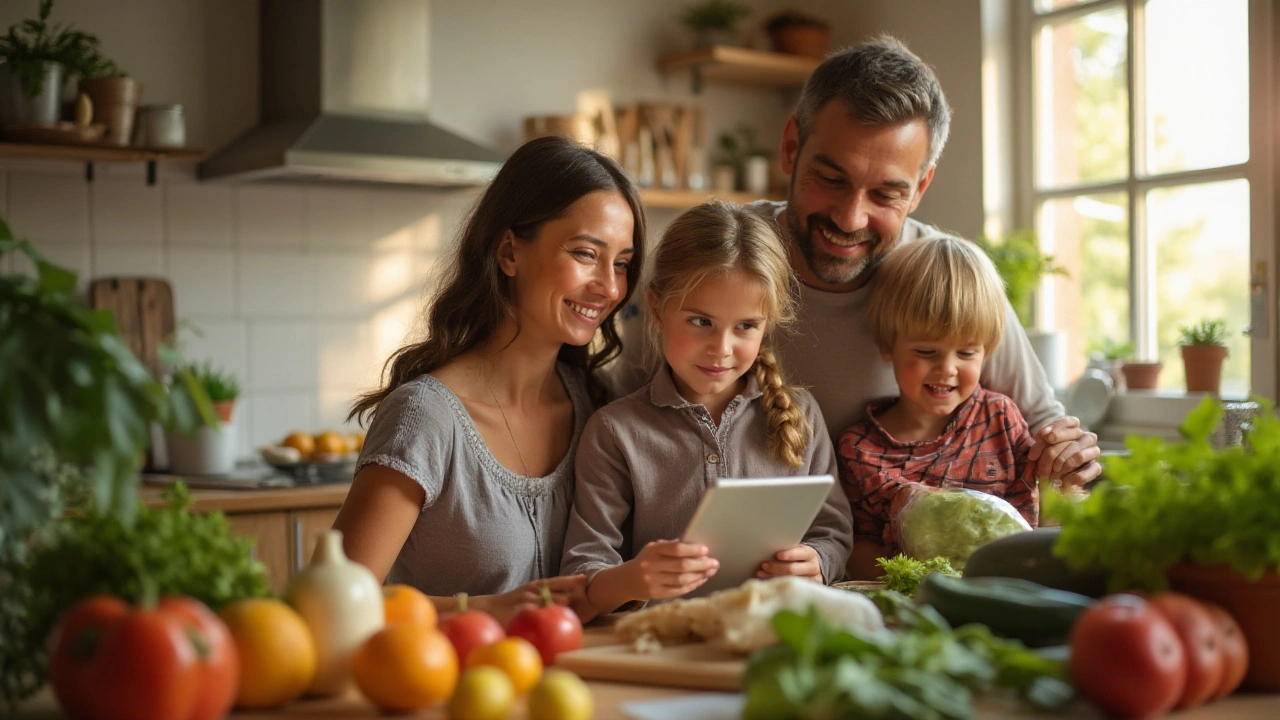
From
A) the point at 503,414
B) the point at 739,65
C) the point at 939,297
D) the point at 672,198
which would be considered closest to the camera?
the point at 503,414

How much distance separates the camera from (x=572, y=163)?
6.41ft

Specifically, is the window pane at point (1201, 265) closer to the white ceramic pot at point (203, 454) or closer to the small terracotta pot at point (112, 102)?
the white ceramic pot at point (203, 454)

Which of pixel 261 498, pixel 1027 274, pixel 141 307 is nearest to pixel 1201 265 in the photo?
pixel 1027 274

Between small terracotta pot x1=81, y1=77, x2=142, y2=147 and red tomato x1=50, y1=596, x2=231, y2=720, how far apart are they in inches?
110

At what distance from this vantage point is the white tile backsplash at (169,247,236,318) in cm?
372

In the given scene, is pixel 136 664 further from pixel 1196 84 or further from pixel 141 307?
pixel 1196 84

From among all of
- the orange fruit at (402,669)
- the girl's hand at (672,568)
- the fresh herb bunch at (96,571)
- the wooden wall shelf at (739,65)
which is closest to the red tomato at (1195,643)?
the girl's hand at (672,568)

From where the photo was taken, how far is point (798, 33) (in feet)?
15.3

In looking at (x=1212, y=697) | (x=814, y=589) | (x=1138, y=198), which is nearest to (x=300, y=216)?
(x=1138, y=198)

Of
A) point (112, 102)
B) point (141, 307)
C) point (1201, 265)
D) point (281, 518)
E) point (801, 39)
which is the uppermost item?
point (801, 39)

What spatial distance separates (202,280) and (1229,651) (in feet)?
10.9

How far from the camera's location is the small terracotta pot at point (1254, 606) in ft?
3.76

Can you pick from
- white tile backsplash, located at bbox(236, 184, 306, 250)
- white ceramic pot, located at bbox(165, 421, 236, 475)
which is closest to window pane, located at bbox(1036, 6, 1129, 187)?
white tile backsplash, located at bbox(236, 184, 306, 250)

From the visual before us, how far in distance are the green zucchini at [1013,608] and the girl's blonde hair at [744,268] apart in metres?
0.75
